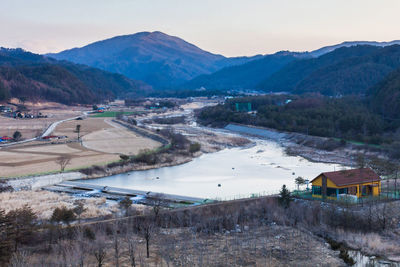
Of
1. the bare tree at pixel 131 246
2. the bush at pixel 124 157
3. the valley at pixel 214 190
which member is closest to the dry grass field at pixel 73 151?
the valley at pixel 214 190

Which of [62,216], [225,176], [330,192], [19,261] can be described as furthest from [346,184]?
[19,261]

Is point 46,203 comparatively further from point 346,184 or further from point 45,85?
point 45,85

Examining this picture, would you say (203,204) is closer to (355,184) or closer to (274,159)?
(355,184)

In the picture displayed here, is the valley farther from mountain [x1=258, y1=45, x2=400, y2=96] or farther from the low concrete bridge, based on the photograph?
mountain [x1=258, y1=45, x2=400, y2=96]

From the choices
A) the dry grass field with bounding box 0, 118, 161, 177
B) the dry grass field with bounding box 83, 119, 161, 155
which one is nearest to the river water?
the dry grass field with bounding box 0, 118, 161, 177

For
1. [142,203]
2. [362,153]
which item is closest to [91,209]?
[142,203]

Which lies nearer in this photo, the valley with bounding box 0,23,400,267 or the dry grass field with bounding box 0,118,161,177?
the valley with bounding box 0,23,400,267
